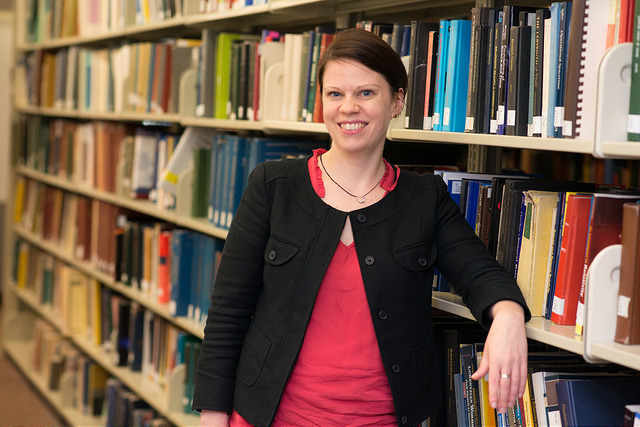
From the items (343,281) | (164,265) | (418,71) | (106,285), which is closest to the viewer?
(343,281)

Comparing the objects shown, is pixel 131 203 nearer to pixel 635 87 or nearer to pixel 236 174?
pixel 236 174

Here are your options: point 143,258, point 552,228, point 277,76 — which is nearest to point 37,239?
point 143,258

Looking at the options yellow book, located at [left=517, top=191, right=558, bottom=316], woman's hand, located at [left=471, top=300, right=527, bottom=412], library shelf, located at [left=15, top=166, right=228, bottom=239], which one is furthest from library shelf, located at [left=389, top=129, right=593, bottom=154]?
library shelf, located at [left=15, top=166, right=228, bottom=239]

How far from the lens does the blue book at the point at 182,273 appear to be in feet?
9.83

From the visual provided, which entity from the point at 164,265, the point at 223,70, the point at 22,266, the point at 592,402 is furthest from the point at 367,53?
the point at 22,266

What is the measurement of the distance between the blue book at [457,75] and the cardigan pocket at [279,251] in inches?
19.4

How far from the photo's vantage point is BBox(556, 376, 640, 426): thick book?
4.94 feet

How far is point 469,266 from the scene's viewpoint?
5.25 ft

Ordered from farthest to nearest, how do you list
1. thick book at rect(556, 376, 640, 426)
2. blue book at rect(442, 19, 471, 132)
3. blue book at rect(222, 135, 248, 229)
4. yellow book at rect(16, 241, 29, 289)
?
yellow book at rect(16, 241, 29, 289)
blue book at rect(222, 135, 248, 229)
blue book at rect(442, 19, 471, 132)
thick book at rect(556, 376, 640, 426)

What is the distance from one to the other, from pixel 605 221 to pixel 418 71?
64 cm

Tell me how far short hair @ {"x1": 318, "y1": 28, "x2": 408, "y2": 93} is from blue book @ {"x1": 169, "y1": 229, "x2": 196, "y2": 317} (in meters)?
1.54

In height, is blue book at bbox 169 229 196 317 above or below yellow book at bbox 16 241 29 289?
above

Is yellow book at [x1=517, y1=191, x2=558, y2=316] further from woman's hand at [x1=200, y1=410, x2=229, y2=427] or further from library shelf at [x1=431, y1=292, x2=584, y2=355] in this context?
woman's hand at [x1=200, y1=410, x2=229, y2=427]

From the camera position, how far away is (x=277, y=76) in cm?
251
